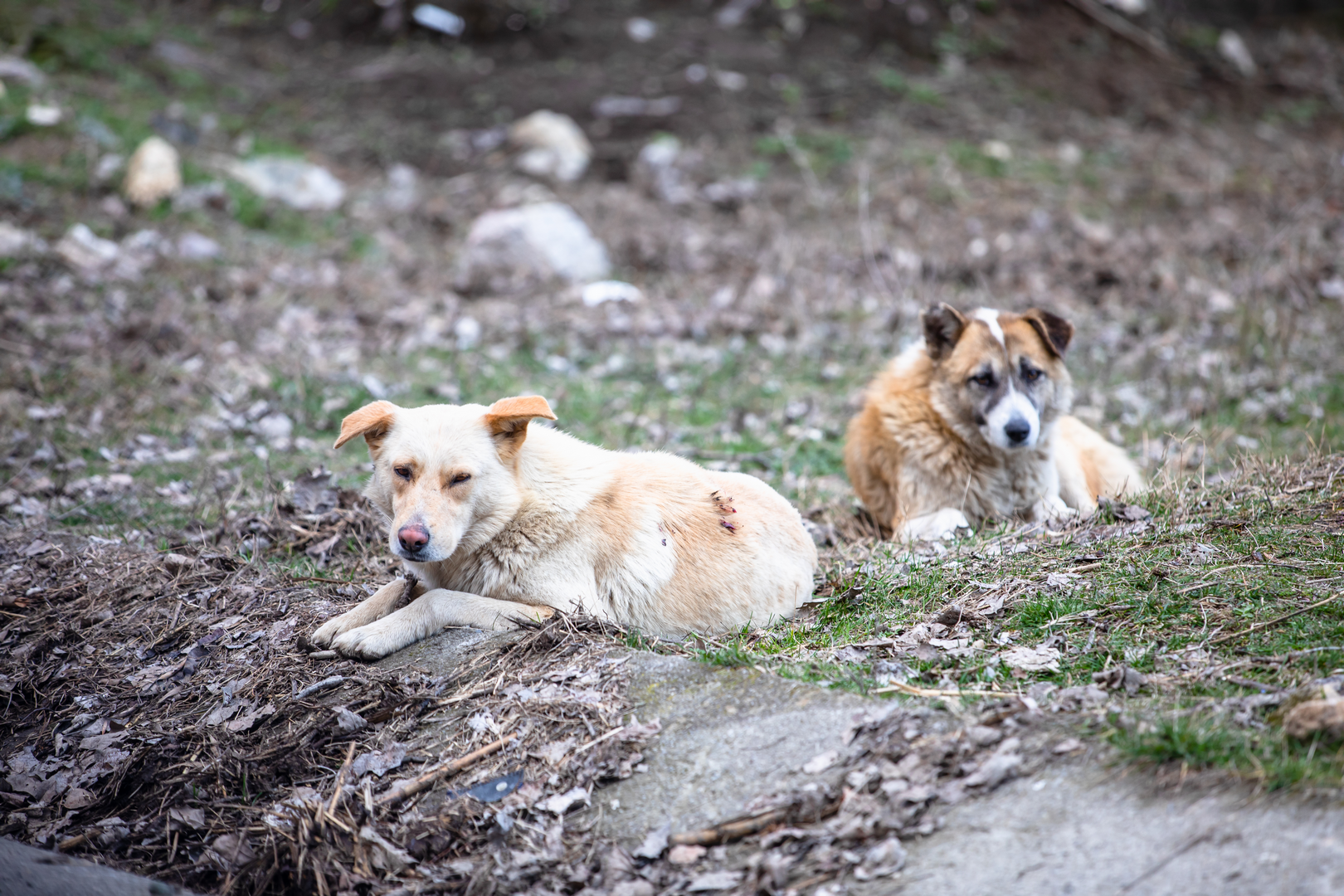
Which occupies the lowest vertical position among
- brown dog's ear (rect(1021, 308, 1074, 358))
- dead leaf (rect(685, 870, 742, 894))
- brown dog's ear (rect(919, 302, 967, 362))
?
dead leaf (rect(685, 870, 742, 894))

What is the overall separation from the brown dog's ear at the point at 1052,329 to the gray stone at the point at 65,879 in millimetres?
5751

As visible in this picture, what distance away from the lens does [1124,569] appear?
4406 mm

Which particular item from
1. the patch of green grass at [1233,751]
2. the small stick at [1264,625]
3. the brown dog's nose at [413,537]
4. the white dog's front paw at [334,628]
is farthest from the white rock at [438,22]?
the patch of green grass at [1233,751]

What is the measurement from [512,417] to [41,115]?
12.4 meters

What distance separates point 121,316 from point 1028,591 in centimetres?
906

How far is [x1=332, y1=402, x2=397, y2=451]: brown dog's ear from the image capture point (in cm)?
419

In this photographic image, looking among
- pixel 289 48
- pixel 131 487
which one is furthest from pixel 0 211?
pixel 289 48

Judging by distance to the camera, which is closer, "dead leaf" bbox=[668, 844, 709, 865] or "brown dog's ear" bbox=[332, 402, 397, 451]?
"dead leaf" bbox=[668, 844, 709, 865]

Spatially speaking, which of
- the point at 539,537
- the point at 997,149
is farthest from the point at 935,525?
the point at 997,149

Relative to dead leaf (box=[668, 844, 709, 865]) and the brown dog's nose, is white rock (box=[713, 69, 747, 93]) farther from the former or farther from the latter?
dead leaf (box=[668, 844, 709, 865])

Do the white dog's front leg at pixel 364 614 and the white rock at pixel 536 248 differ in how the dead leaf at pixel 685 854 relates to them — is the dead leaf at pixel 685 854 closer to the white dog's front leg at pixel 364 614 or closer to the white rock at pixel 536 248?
the white dog's front leg at pixel 364 614

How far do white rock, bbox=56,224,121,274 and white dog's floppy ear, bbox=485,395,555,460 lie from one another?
329 inches

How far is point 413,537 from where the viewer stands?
12.9ft

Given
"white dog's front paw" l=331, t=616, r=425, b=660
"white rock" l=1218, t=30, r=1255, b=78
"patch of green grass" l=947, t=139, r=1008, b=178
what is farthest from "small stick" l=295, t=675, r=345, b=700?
"white rock" l=1218, t=30, r=1255, b=78
